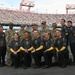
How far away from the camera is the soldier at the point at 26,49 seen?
7.49m

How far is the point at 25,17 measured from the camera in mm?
64312

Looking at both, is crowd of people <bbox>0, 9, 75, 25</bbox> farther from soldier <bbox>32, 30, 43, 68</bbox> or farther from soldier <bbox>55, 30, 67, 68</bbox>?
soldier <bbox>55, 30, 67, 68</bbox>

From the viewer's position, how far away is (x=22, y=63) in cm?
793

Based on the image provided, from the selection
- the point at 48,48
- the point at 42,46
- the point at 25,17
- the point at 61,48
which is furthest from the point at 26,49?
the point at 25,17

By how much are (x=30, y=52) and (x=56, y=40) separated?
2.92 feet

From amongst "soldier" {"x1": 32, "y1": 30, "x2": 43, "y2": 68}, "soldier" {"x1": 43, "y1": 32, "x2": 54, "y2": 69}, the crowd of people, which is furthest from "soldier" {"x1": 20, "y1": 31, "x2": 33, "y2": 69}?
the crowd of people

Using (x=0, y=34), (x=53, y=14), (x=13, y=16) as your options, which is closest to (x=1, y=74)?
(x=0, y=34)

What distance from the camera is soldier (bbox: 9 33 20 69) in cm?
759

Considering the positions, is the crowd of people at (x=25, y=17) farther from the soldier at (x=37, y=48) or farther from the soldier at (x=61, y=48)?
the soldier at (x=61, y=48)

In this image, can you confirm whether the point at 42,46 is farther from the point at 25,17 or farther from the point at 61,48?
the point at 25,17

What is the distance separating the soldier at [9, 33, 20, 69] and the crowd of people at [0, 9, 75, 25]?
166ft

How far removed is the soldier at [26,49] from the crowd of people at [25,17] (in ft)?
167

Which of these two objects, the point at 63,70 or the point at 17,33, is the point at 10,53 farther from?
the point at 63,70

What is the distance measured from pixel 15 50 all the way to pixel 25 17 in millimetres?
56951
